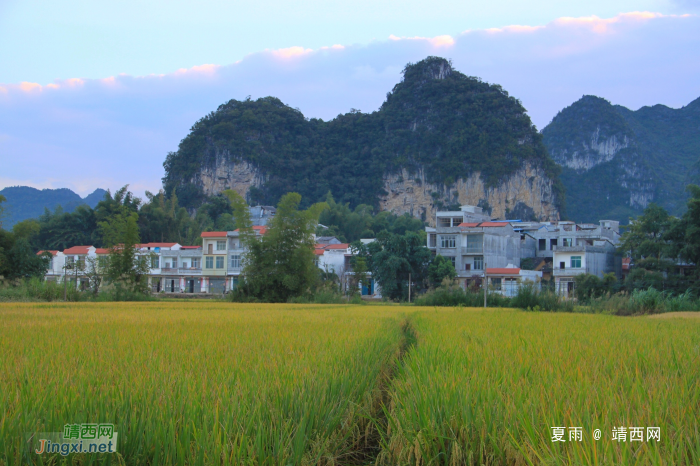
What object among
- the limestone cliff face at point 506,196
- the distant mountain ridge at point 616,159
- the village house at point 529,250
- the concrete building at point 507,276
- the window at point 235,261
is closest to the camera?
the concrete building at point 507,276

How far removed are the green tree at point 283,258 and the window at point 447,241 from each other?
19.0m

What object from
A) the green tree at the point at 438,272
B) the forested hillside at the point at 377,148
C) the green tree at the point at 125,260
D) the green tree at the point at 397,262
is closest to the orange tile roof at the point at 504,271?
the green tree at the point at 438,272

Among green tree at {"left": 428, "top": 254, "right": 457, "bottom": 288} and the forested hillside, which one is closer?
green tree at {"left": 428, "top": 254, "right": 457, "bottom": 288}

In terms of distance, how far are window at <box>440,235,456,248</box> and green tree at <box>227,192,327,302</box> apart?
18991mm

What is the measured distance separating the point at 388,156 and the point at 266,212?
31182mm

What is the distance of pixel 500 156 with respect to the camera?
86.8m

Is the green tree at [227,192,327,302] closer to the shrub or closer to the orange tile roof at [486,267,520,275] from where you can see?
the shrub

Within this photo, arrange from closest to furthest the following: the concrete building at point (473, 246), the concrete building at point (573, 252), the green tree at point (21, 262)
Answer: the green tree at point (21, 262) < the concrete building at point (573, 252) < the concrete building at point (473, 246)

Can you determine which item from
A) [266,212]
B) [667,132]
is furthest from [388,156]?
[667,132]

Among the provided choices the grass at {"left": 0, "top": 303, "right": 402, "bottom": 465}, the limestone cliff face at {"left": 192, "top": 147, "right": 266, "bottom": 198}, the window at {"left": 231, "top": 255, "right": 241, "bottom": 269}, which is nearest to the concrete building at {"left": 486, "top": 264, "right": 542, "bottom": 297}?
the window at {"left": 231, "top": 255, "right": 241, "bottom": 269}

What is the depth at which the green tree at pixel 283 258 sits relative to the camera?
25.6 metres

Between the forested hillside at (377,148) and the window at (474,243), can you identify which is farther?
the forested hillside at (377,148)

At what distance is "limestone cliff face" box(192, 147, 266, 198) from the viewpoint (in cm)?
9300

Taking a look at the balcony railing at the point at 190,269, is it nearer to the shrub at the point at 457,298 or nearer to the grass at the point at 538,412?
the shrub at the point at 457,298
